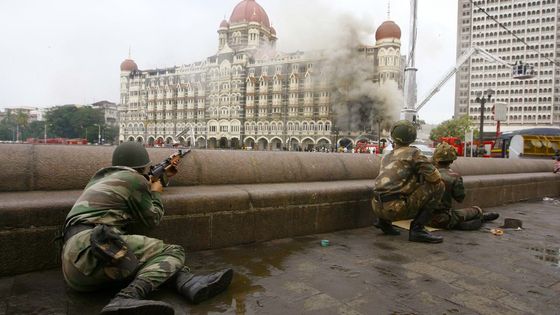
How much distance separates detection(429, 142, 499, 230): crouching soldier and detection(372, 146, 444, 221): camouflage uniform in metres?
0.60

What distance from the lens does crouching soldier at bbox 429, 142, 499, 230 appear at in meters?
4.42

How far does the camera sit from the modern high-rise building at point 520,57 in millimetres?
85500

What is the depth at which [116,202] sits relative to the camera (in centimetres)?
224

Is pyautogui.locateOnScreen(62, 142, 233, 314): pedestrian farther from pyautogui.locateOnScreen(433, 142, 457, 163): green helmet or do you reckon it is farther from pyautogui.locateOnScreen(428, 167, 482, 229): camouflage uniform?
pyautogui.locateOnScreen(433, 142, 457, 163): green helmet

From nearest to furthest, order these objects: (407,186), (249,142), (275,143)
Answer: (407,186) → (275,143) → (249,142)

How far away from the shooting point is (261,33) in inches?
2608

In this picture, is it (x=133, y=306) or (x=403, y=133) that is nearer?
(x=133, y=306)

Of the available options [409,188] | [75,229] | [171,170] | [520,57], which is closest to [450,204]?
[409,188]

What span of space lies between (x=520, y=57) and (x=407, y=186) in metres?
102

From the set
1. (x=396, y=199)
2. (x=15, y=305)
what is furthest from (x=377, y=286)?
(x=15, y=305)

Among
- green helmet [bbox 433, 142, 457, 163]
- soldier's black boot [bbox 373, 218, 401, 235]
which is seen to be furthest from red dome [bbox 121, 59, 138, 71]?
soldier's black boot [bbox 373, 218, 401, 235]

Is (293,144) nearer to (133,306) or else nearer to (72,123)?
(72,123)

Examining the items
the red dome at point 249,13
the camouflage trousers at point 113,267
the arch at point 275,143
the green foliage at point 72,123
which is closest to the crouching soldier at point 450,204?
the camouflage trousers at point 113,267

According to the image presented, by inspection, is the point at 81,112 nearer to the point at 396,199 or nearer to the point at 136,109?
the point at 136,109
